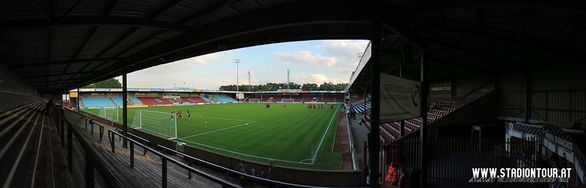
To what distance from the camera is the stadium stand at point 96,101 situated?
197ft

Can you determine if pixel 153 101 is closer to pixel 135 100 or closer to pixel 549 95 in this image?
pixel 135 100

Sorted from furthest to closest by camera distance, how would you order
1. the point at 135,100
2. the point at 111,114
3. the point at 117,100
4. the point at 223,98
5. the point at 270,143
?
the point at 223,98 → the point at 135,100 → the point at 117,100 → the point at 111,114 → the point at 270,143

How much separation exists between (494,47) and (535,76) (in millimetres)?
6350

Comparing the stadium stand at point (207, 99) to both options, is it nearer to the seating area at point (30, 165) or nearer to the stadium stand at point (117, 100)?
the stadium stand at point (117, 100)

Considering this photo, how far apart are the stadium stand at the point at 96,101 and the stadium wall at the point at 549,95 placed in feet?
221

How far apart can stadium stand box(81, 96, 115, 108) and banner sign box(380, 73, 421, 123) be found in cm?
6690

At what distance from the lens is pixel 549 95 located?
571 inches

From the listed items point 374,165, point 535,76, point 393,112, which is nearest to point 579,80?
point 535,76

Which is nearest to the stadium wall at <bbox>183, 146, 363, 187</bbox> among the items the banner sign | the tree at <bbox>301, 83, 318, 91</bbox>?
the banner sign

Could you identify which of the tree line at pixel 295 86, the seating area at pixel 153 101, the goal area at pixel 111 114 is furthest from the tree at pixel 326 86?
the goal area at pixel 111 114

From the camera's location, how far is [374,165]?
5629 millimetres

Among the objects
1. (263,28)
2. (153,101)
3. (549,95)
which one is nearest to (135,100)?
(153,101)

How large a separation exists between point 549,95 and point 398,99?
41.4 ft

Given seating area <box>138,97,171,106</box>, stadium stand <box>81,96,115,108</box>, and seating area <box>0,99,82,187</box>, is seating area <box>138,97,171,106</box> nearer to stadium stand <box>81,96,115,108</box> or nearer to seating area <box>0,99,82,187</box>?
stadium stand <box>81,96,115,108</box>
